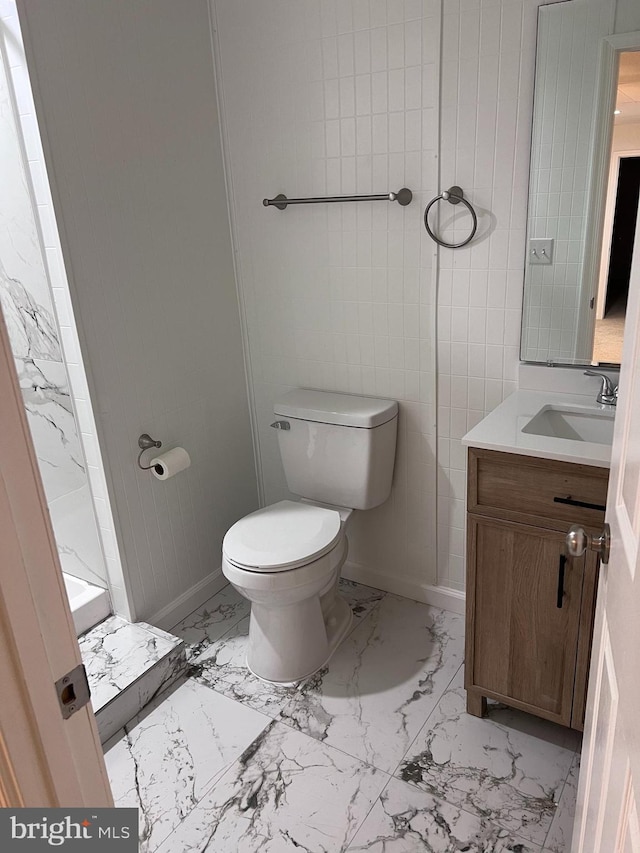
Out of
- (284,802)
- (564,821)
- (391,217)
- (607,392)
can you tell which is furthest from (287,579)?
(391,217)

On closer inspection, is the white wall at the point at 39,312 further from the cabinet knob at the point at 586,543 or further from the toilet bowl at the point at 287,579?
the cabinet knob at the point at 586,543

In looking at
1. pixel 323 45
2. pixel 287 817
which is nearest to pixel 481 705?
pixel 287 817

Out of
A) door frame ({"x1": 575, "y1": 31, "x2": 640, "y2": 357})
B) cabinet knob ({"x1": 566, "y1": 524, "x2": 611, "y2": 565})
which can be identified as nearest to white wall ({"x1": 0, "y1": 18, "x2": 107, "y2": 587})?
cabinet knob ({"x1": 566, "y1": 524, "x2": 611, "y2": 565})

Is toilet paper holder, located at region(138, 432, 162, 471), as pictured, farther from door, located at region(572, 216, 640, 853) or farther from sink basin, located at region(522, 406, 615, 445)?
door, located at region(572, 216, 640, 853)

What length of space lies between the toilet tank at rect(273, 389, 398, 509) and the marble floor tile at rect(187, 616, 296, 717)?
58cm

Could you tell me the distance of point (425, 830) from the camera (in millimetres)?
1575

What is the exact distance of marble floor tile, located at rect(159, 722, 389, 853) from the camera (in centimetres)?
158

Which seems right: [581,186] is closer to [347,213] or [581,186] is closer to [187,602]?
[347,213]

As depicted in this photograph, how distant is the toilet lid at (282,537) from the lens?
195 centimetres

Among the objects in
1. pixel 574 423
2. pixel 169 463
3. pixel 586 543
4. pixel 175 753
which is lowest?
pixel 175 753

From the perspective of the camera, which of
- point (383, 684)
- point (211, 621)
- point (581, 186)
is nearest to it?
point (581, 186)

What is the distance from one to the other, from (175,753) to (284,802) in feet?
1.20

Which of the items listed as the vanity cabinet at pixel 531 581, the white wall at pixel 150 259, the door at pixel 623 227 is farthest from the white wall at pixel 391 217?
the vanity cabinet at pixel 531 581

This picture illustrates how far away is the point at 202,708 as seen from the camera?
201 cm
